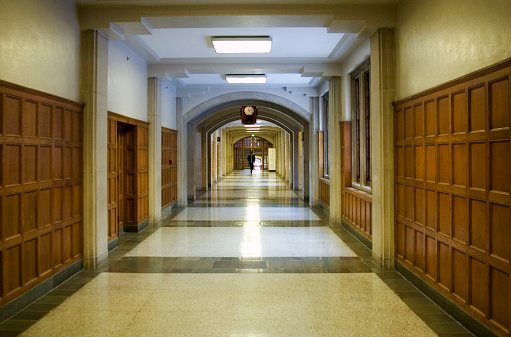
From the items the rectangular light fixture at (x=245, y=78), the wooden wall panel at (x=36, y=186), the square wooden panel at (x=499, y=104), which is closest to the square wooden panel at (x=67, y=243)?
the wooden wall panel at (x=36, y=186)

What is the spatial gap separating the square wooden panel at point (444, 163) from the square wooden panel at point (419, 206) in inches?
18.9

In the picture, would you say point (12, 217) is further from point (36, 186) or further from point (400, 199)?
point (400, 199)

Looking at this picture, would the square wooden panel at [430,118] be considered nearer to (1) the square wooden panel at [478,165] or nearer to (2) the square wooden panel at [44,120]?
(1) the square wooden panel at [478,165]

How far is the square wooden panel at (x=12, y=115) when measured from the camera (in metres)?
3.72

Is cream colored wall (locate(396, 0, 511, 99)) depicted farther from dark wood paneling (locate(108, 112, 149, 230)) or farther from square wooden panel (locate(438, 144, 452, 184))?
dark wood paneling (locate(108, 112, 149, 230))

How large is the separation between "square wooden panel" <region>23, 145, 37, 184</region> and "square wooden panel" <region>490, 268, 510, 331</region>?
430 centimetres

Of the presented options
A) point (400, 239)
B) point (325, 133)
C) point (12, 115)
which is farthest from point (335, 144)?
point (12, 115)

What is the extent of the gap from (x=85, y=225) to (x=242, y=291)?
240cm

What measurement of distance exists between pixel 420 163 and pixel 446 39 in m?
1.33

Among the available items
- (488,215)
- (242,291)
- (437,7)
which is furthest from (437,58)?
(242,291)

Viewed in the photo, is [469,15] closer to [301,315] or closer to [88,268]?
[301,315]

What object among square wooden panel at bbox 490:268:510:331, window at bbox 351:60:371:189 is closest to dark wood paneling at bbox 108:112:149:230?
window at bbox 351:60:371:189

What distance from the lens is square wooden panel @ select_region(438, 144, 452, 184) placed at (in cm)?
386

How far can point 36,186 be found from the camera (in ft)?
13.9
